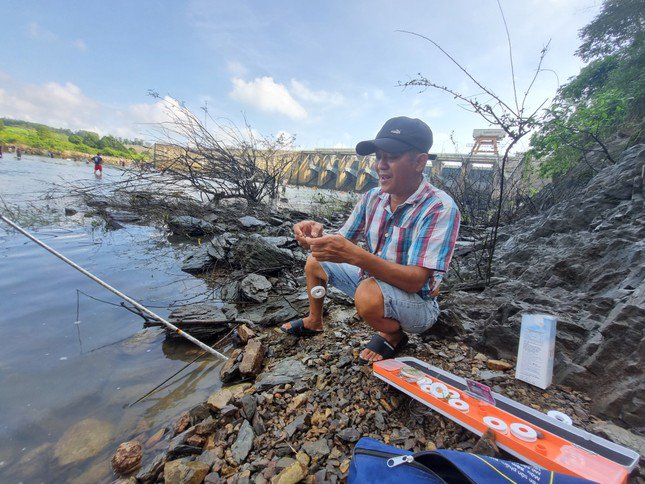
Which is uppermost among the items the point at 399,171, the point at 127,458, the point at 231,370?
the point at 399,171

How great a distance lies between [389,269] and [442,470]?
992 mm

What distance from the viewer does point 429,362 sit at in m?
2.06

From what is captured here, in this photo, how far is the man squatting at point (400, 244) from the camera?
1.80m

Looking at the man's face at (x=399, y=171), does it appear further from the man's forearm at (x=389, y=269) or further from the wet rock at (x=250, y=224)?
the wet rock at (x=250, y=224)

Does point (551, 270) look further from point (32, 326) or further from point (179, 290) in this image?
point (32, 326)

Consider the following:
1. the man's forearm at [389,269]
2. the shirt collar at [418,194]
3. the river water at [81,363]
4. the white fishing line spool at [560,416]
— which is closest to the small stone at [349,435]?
the man's forearm at [389,269]

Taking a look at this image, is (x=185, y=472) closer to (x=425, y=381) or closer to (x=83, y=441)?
(x=83, y=441)

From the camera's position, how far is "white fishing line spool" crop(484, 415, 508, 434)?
132 cm

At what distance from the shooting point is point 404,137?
1.87 meters

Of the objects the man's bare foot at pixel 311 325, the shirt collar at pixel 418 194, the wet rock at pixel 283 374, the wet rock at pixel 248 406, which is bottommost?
the wet rock at pixel 248 406

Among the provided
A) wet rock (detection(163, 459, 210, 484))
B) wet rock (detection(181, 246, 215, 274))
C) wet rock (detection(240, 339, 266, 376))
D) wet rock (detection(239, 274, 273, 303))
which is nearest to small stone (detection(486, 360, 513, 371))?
wet rock (detection(240, 339, 266, 376))

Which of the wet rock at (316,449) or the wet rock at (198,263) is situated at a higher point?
the wet rock at (316,449)

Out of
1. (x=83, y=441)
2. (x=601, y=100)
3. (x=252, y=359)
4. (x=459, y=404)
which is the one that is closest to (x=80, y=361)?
(x=83, y=441)

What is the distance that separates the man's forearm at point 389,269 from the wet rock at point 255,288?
2.09 m
